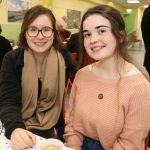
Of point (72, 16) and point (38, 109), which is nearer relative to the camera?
point (38, 109)

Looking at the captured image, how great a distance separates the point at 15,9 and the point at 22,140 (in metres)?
4.67

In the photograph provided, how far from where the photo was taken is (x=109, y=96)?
103 cm

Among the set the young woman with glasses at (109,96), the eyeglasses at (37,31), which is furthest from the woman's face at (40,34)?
the young woman with glasses at (109,96)

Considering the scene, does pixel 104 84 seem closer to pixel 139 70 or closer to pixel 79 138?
pixel 139 70

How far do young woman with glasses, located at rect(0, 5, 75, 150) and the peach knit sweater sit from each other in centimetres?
30

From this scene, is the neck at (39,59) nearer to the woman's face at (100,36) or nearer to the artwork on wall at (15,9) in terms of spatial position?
the woman's face at (100,36)

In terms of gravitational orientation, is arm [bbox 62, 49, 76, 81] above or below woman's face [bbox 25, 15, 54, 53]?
below

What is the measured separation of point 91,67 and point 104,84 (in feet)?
0.58

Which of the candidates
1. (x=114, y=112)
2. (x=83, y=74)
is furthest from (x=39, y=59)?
(x=114, y=112)

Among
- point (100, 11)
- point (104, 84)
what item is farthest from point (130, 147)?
point (100, 11)

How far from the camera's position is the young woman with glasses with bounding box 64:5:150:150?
98cm

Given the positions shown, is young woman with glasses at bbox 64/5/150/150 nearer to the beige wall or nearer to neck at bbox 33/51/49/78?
neck at bbox 33/51/49/78

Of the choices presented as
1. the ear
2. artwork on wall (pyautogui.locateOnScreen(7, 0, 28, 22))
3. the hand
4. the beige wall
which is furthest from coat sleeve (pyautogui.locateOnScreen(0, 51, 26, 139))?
the beige wall

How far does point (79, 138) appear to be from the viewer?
1.15m
